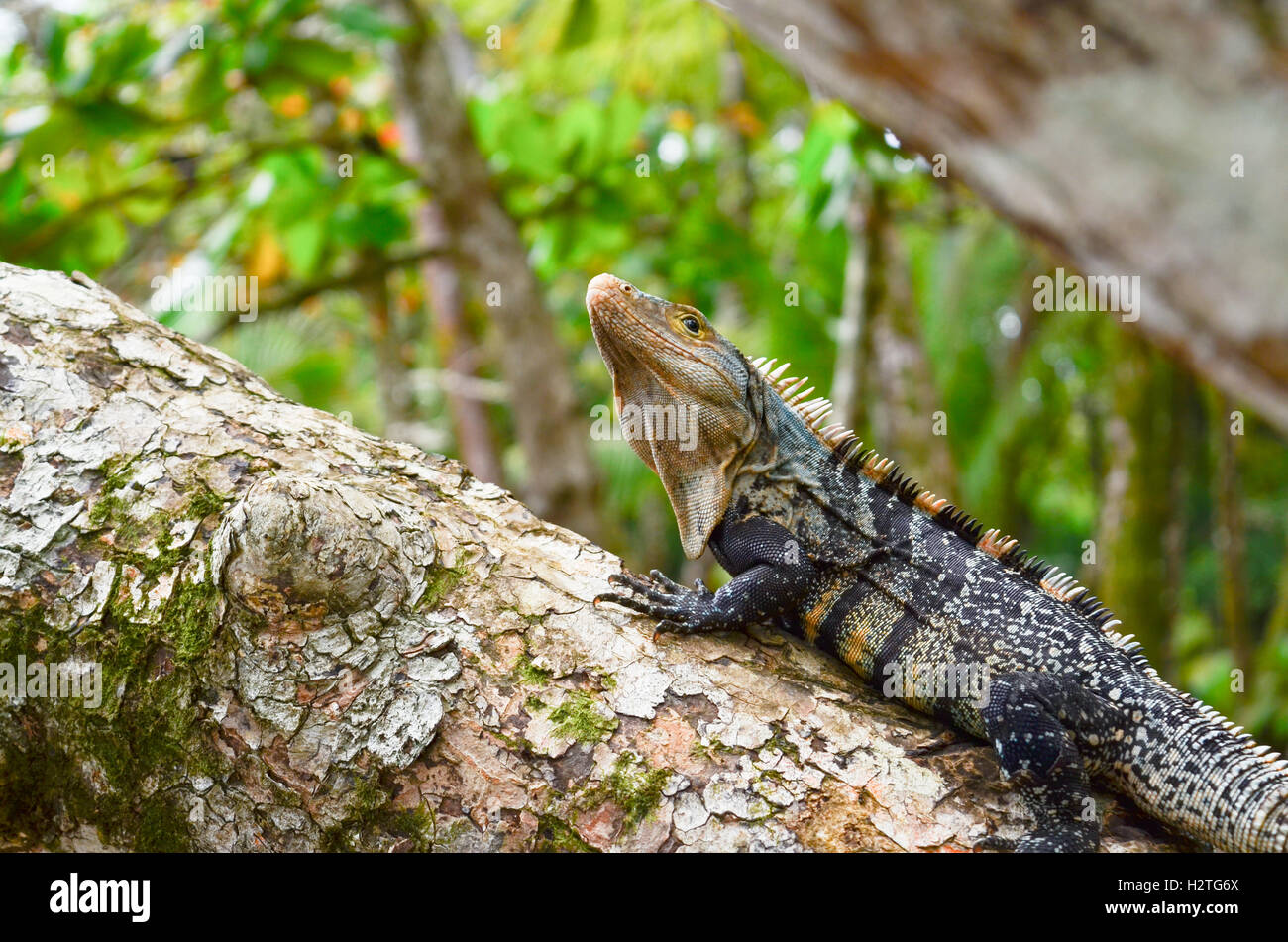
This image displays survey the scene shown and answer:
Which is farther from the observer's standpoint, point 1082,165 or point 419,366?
point 419,366

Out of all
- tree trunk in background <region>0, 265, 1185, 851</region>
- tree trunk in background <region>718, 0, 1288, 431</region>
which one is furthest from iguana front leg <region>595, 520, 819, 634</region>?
tree trunk in background <region>718, 0, 1288, 431</region>

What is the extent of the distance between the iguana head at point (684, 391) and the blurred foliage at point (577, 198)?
6.14 feet

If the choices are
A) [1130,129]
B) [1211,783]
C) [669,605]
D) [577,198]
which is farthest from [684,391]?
[577,198]

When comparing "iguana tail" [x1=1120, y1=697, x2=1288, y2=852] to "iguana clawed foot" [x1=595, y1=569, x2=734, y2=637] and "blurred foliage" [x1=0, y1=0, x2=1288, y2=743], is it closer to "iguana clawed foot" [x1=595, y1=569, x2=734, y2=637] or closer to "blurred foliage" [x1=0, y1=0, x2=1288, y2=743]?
"iguana clawed foot" [x1=595, y1=569, x2=734, y2=637]

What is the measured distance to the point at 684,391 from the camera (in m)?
4.65

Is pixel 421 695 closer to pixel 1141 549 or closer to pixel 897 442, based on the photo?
pixel 897 442

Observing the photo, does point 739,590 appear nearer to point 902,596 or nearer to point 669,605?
point 669,605

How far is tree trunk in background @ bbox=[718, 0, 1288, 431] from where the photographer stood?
1123 mm

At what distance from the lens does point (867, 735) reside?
3.29m

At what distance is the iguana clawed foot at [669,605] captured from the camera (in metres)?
3.57

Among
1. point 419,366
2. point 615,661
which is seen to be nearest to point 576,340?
point 419,366

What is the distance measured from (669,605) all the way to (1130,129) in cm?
267

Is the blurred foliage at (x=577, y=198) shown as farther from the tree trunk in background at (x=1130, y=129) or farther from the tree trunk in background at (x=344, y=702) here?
the tree trunk in background at (x=1130, y=129)
